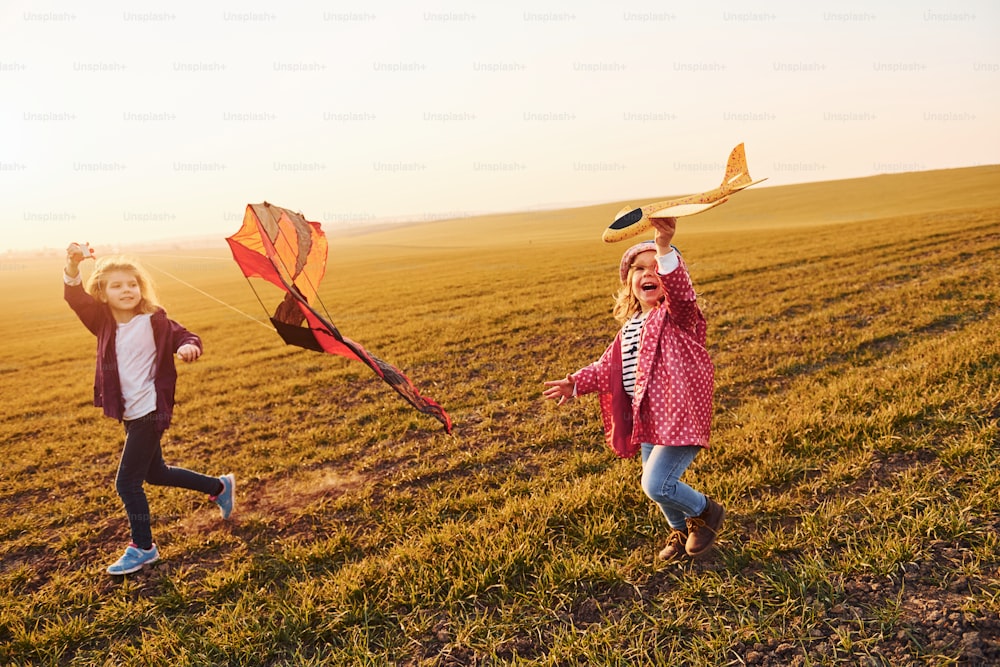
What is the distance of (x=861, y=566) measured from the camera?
3.40 meters

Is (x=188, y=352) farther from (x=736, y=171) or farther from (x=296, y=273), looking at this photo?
(x=736, y=171)

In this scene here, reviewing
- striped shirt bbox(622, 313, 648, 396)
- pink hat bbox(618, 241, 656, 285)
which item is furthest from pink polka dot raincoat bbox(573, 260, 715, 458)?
pink hat bbox(618, 241, 656, 285)

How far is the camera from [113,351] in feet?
14.1

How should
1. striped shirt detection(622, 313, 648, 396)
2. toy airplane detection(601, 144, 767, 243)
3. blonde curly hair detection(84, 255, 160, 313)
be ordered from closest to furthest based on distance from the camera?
toy airplane detection(601, 144, 767, 243) → striped shirt detection(622, 313, 648, 396) → blonde curly hair detection(84, 255, 160, 313)

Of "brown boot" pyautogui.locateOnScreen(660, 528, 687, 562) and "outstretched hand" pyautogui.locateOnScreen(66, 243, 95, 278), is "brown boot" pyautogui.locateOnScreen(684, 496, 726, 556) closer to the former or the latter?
"brown boot" pyautogui.locateOnScreen(660, 528, 687, 562)

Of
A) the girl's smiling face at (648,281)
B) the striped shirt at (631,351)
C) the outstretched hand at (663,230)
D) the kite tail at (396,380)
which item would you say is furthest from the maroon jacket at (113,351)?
the outstretched hand at (663,230)

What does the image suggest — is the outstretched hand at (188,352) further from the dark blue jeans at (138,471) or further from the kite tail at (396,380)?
the kite tail at (396,380)

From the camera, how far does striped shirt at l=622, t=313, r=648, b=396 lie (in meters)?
3.69

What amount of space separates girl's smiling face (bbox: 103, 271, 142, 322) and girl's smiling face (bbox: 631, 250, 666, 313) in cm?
387

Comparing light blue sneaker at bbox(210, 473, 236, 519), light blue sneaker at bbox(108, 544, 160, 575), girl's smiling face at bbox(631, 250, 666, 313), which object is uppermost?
girl's smiling face at bbox(631, 250, 666, 313)

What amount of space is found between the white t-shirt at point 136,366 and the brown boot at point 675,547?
395 cm

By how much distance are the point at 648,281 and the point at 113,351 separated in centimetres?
407

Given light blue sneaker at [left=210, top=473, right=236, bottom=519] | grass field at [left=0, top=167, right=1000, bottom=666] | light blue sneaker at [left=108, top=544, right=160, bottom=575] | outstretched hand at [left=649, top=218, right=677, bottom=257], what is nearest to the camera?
outstretched hand at [left=649, top=218, right=677, bottom=257]

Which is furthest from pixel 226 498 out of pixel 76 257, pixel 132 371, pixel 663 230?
pixel 663 230
